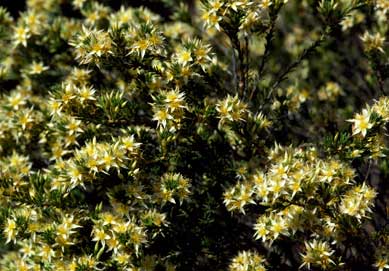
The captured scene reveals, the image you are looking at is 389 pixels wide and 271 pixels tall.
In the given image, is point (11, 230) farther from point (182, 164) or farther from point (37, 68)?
point (37, 68)

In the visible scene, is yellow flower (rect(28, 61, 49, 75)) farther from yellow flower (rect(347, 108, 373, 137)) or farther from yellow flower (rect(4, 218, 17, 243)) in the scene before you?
yellow flower (rect(347, 108, 373, 137))

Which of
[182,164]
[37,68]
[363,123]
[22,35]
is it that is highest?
[363,123]

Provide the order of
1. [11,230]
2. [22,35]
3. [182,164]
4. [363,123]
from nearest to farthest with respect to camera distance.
Answer: 1. [363,123]
2. [11,230]
3. [182,164]
4. [22,35]

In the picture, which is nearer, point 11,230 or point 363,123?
point 363,123

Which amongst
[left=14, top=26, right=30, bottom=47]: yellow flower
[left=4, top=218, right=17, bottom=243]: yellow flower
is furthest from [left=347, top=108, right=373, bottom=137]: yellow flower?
[left=14, top=26, right=30, bottom=47]: yellow flower

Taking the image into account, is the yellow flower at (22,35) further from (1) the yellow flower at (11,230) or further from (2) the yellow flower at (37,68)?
(1) the yellow flower at (11,230)

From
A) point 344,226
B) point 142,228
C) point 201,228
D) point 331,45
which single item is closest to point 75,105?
point 142,228

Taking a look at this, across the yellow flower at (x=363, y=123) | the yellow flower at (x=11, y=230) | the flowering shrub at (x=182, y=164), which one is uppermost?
the yellow flower at (x=363, y=123)

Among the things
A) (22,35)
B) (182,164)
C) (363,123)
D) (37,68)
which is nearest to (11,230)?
(182,164)

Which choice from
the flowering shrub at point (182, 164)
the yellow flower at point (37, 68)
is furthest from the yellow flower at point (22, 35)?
the yellow flower at point (37, 68)
